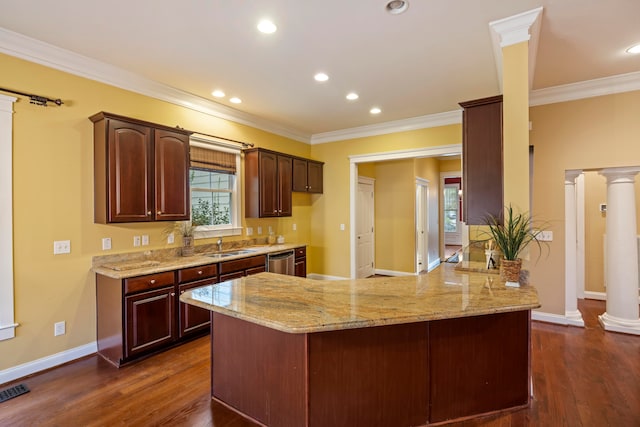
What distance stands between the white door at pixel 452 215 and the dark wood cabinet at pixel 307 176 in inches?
256

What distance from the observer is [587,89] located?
3658mm

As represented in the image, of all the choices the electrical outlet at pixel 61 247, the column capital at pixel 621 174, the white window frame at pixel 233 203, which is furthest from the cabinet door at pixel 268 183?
the column capital at pixel 621 174

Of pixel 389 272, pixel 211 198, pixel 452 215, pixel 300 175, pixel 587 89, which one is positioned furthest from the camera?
pixel 452 215

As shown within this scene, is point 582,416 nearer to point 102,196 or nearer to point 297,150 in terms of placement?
point 102,196

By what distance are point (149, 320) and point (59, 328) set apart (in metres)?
0.80

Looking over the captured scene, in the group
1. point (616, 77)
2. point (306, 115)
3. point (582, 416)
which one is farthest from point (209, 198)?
point (616, 77)

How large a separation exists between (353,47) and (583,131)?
9.89ft

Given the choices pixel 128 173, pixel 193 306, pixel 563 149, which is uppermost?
pixel 563 149

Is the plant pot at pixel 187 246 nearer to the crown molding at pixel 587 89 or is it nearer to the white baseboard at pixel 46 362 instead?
the white baseboard at pixel 46 362

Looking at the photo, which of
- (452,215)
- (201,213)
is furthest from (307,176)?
(452,215)

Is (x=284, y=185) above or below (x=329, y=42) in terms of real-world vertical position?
below

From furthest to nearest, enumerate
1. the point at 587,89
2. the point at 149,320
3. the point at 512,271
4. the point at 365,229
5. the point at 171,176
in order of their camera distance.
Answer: the point at 365,229
the point at 587,89
the point at 171,176
the point at 149,320
the point at 512,271

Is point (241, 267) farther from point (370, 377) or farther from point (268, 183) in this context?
point (370, 377)

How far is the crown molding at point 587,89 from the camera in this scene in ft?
Result: 11.4
